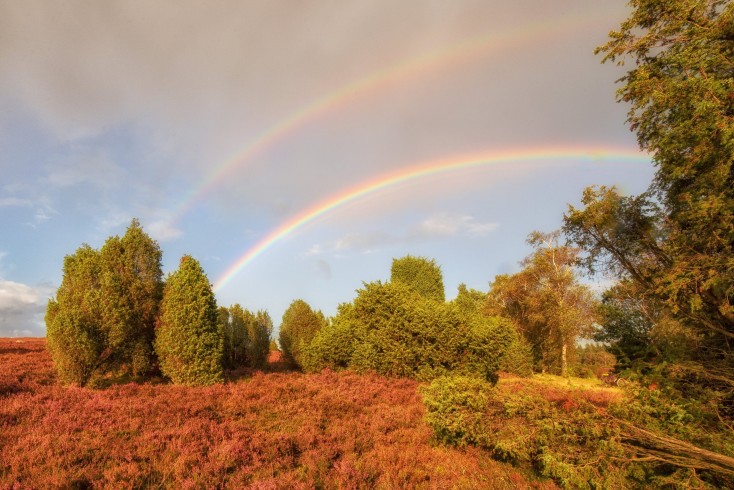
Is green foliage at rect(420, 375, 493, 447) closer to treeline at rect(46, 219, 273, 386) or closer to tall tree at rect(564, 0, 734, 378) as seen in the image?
tall tree at rect(564, 0, 734, 378)

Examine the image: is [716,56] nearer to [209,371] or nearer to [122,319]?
[209,371]

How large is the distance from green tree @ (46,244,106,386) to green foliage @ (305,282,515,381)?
33.4 feet

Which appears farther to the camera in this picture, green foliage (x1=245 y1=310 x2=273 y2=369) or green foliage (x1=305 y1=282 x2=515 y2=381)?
green foliage (x1=245 y1=310 x2=273 y2=369)

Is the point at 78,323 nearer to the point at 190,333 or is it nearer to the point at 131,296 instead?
the point at 131,296

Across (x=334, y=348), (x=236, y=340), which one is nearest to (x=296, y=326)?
(x=236, y=340)

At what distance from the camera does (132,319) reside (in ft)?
47.3

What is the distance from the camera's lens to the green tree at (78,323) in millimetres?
11820

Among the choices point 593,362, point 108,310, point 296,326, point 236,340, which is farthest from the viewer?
point 593,362

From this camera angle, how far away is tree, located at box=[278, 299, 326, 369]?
26.5 m

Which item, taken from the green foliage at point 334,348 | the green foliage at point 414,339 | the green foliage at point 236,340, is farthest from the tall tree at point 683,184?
the green foliage at point 236,340

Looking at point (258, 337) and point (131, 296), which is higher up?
point (131, 296)

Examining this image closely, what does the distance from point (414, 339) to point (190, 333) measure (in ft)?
32.3

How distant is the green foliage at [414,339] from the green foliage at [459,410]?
757 centimetres

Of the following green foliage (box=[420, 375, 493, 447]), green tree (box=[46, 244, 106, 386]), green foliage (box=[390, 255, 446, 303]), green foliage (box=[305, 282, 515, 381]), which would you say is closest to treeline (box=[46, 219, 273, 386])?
green tree (box=[46, 244, 106, 386])
